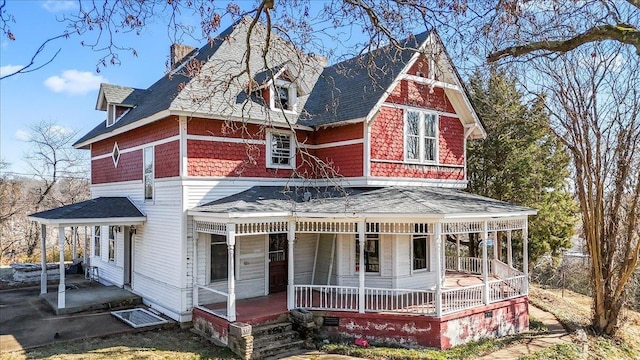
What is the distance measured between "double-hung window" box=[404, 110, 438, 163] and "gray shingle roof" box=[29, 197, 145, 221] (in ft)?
32.0

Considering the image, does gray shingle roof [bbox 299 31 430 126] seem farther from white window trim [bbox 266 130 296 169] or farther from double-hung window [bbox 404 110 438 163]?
double-hung window [bbox 404 110 438 163]

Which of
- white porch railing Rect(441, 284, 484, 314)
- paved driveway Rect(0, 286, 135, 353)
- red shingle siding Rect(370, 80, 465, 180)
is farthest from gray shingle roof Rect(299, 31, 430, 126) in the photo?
paved driveway Rect(0, 286, 135, 353)

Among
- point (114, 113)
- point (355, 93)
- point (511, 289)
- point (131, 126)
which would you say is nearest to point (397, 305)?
point (511, 289)

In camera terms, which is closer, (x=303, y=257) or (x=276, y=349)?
(x=276, y=349)

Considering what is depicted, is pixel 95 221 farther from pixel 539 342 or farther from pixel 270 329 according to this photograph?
pixel 539 342

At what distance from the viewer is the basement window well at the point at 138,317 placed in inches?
507

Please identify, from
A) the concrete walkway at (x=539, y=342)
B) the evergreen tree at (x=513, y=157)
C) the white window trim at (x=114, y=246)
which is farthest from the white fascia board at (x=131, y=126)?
the evergreen tree at (x=513, y=157)

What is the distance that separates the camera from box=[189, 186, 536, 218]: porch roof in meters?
12.2

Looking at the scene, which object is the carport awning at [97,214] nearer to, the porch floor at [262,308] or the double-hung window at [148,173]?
the double-hung window at [148,173]

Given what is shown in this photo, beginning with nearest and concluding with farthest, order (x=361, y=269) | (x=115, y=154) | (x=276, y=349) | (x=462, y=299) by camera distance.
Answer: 1. (x=276, y=349)
2. (x=361, y=269)
3. (x=462, y=299)
4. (x=115, y=154)

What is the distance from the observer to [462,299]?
13.4 m

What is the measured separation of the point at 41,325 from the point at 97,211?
3905mm

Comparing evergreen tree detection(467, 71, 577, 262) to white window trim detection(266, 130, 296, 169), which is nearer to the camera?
white window trim detection(266, 130, 296, 169)

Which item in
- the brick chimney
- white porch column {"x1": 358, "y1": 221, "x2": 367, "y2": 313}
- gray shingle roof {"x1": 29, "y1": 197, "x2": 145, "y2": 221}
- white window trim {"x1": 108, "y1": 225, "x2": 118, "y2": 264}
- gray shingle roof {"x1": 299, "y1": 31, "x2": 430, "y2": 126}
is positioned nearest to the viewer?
white porch column {"x1": 358, "y1": 221, "x2": 367, "y2": 313}
